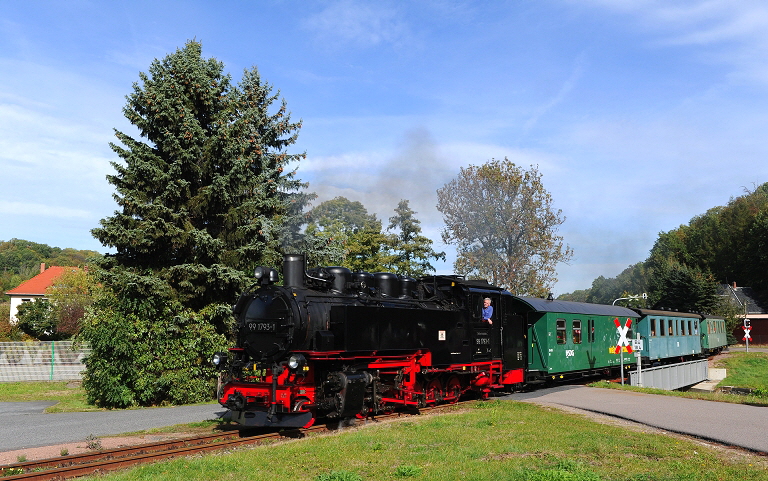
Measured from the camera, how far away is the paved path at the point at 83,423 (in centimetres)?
1093

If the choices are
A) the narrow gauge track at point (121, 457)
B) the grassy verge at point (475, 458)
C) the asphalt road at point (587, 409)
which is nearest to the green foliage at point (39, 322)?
the asphalt road at point (587, 409)

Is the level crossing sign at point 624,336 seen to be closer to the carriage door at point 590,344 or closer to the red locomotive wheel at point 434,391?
the carriage door at point 590,344

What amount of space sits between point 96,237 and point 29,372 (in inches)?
523

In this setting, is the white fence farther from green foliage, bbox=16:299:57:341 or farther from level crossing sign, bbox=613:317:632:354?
level crossing sign, bbox=613:317:632:354

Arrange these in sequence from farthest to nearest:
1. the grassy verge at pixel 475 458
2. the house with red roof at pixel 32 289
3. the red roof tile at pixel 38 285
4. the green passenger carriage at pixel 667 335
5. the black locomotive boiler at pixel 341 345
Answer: the red roof tile at pixel 38 285, the house with red roof at pixel 32 289, the green passenger carriage at pixel 667 335, the black locomotive boiler at pixel 341 345, the grassy verge at pixel 475 458

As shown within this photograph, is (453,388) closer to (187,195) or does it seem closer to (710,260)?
(187,195)

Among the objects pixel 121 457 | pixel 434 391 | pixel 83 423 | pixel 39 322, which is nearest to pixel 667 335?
pixel 434 391

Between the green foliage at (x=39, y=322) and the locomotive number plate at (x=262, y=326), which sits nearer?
the locomotive number plate at (x=262, y=326)

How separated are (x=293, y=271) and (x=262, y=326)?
122 cm

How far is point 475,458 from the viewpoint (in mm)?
8484

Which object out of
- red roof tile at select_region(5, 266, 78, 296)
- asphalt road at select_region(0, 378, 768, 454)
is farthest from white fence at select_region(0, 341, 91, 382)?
red roof tile at select_region(5, 266, 78, 296)

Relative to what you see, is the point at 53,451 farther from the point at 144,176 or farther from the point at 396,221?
the point at 396,221

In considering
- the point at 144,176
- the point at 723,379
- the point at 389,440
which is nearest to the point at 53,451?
the point at 389,440

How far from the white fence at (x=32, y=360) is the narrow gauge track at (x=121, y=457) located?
60.4 feet
